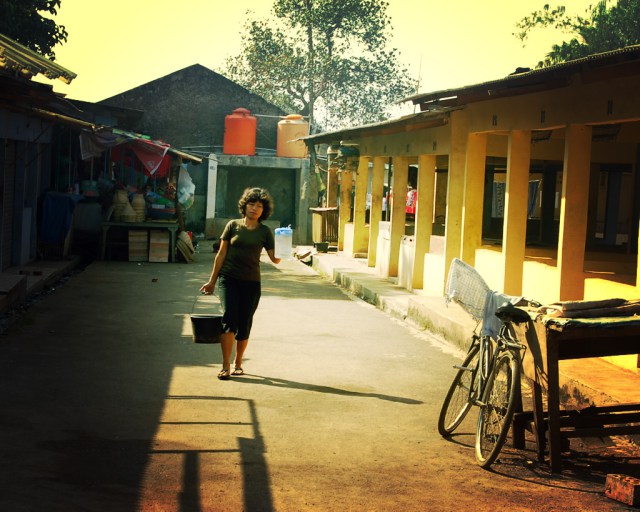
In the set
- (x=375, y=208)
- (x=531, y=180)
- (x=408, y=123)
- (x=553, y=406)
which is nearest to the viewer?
(x=553, y=406)

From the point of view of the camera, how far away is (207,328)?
9750 millimetres

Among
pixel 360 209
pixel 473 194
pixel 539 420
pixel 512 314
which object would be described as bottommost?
pixel 539 420

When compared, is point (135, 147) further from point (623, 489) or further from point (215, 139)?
point (623, 489)

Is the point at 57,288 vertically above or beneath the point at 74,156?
beneath

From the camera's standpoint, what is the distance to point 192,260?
23859 mm

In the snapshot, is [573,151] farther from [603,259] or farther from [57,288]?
[57,288]

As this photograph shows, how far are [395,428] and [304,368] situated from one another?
263cm

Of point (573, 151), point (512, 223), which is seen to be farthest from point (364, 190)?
point (573, 151)

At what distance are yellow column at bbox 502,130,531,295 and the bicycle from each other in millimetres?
5662

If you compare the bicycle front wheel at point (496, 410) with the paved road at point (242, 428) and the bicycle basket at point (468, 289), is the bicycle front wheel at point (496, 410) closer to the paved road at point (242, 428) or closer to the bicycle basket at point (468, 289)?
the paved road at point (242, 428)

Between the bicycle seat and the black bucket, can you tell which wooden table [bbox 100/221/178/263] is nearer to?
the black bucket

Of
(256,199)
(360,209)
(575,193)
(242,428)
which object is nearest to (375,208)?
(360,209)

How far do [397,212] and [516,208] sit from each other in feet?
21.9

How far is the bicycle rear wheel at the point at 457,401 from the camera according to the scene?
7328 millimetres
